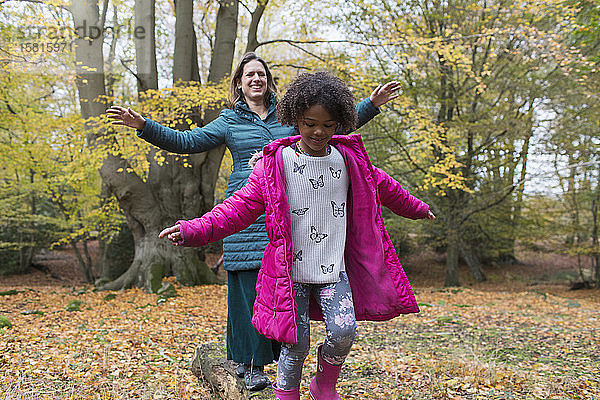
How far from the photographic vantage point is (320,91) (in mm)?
2059

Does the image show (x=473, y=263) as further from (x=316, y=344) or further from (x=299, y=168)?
(x=299, y=168)

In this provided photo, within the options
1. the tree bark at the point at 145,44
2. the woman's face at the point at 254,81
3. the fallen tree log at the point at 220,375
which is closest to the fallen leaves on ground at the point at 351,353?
the fallen tree log at the point at 220,375

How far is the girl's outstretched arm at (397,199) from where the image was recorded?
2.40 metres

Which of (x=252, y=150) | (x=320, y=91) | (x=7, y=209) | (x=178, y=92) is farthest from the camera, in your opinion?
(x=7, y=209)

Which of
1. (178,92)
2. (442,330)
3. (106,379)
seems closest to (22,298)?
(178,92)

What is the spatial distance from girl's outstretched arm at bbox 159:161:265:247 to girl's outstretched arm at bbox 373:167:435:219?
0.65 meters

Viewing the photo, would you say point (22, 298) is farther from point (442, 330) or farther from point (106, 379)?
point (442, 330)

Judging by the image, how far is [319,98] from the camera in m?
2.05

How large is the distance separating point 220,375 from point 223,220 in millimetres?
1509

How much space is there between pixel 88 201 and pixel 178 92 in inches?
231

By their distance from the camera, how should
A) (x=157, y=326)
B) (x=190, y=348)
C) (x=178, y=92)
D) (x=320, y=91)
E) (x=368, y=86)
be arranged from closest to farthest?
(x=320, y=91) < (x=190, y=348) < (x=157, y=326) < (x=178, y=92) < (x=368, y=86)

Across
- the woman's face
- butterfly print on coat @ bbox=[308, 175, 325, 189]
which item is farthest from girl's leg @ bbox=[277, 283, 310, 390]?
the woman's face

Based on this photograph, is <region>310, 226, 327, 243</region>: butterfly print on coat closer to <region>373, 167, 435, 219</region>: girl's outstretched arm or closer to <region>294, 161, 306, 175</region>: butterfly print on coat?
<region>294, 161, 306, 175</region>: butterfly print on coat

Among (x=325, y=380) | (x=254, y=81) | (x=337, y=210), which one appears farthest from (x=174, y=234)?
(x=254, y=81)
